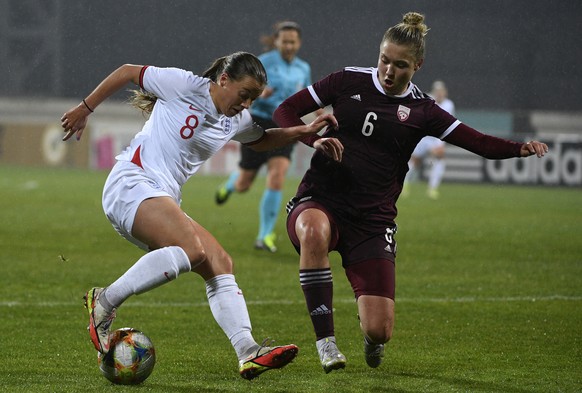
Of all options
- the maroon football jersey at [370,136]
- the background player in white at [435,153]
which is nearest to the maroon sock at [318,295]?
the maroon football jersey at [370,136]

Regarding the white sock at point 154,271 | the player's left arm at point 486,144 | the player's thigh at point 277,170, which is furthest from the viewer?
the player's thigh at point 277,170

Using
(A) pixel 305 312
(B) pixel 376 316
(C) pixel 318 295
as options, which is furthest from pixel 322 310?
(A) pixel 305 312

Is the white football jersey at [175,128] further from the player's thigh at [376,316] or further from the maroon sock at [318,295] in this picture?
the player's thigh at [376,316]

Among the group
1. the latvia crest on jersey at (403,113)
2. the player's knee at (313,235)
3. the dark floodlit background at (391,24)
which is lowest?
the player's knee at (313,235)

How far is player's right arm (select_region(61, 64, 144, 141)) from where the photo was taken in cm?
497

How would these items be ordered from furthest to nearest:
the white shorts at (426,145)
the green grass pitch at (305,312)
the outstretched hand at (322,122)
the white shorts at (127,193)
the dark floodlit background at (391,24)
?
1. the dark floodlit background at (391,24)
2. the white shorts at (426,145)
3. the outstretched hand at (322,122)
4. the green grass pitch at (305,312)
5. the white shorts at (127,193)

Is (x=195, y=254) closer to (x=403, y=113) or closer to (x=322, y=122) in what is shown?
(x=322, y=122)

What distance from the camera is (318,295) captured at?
5102 millimetres

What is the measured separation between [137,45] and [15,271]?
63.3 feet

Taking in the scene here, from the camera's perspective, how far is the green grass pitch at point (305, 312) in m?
5.02

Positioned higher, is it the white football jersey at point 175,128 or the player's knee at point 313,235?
the white football jersey at point 175,128

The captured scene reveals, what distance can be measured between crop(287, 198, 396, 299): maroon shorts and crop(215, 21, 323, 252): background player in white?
517 centimetres

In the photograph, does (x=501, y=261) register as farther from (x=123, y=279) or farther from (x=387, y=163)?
(x=123, y=279)

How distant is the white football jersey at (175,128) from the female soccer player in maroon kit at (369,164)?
0.50 metres
